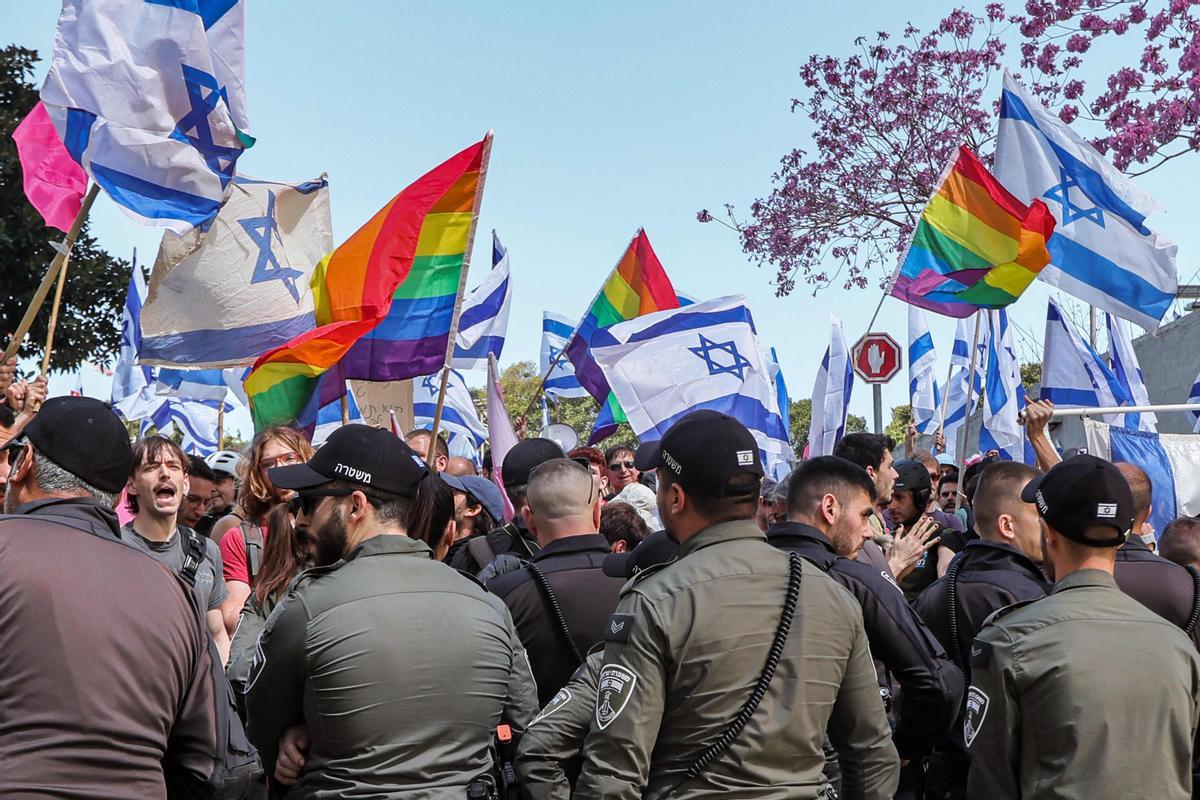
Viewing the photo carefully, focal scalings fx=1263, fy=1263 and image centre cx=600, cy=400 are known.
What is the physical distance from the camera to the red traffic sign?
13.4 meters

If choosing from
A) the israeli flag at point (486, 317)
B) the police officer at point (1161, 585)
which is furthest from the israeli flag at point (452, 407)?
the police officer at point (1161, 585)

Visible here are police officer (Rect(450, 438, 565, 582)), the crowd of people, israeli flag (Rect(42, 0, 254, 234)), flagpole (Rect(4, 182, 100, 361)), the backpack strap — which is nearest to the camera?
the crowd of people

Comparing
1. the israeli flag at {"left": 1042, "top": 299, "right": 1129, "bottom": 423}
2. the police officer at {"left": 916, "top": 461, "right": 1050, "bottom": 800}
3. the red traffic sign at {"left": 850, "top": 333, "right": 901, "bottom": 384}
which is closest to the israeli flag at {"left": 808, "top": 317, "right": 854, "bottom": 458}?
the red traffic sign at {"left": 850, "top": 333, "right": 901, "bottom": 384}

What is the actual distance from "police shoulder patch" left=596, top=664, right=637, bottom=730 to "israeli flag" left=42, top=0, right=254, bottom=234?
5577 millimetres

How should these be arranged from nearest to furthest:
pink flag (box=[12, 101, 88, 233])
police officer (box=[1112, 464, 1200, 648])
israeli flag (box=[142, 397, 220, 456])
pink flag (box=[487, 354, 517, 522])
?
police officer (box=[1112, 464, 1200, 648]) < pink flag (box=[12, 101, 88, 233]) < pink flag (box=[487, 354, 517, 522]) < israeli flag (box=[142, 397, 220, 456])

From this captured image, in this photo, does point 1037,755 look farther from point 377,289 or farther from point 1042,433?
point 377,289

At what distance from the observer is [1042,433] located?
6.93 m

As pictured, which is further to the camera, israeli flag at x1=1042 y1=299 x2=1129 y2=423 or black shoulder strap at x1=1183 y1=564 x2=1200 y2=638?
israeli flag at x1=1042 y1=299 x2=1129 y2=423

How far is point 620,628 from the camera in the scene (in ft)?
10.8

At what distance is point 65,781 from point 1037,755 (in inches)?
103

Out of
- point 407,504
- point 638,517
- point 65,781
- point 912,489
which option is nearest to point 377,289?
point 638,517

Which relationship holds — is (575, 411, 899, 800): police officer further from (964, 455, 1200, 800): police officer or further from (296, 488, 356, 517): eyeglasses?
(296, 488, 356, 517): eyeglasses

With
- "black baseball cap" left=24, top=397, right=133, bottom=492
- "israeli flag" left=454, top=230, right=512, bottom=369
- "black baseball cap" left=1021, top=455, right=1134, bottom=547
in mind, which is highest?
"israeli flag" left=454, top=230, right=512, bottom=369

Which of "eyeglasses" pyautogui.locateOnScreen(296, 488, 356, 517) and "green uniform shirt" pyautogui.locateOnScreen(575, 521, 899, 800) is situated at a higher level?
"eyeglasses" pyautogui.locateOnScreen(296, 488, 356, 517)
